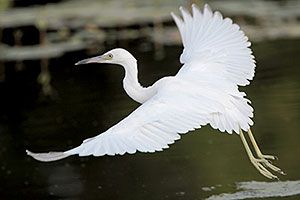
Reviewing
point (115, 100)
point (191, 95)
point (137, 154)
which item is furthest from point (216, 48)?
point (115, 100)

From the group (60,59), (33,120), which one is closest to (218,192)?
(33,120)

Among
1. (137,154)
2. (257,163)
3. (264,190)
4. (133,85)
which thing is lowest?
(137,154)

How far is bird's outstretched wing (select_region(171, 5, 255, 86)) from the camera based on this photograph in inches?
215

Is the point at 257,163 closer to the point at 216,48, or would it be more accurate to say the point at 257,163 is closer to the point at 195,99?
the point at 216,48

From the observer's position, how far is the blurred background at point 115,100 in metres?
6.27

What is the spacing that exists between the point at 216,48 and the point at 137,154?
156 centimetres

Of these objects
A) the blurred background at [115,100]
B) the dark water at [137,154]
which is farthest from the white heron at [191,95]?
the blurred background at [115,100]

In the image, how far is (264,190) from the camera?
583 centimetres

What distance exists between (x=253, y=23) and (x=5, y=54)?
2637 mm

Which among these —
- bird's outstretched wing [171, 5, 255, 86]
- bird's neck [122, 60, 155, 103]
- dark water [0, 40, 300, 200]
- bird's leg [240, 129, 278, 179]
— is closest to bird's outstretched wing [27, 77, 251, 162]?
bird's neck [122, 60, 155, 103]

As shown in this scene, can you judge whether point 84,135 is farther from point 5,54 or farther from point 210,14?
point 5,54

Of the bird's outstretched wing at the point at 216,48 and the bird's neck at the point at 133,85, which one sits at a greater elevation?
the bird's outstretched wing at the point at 216,48

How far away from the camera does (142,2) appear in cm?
1246

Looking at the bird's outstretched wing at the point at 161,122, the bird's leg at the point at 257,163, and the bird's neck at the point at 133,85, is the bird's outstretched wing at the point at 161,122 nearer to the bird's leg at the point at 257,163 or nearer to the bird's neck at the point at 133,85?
the bird's neck at the point at 133,85
